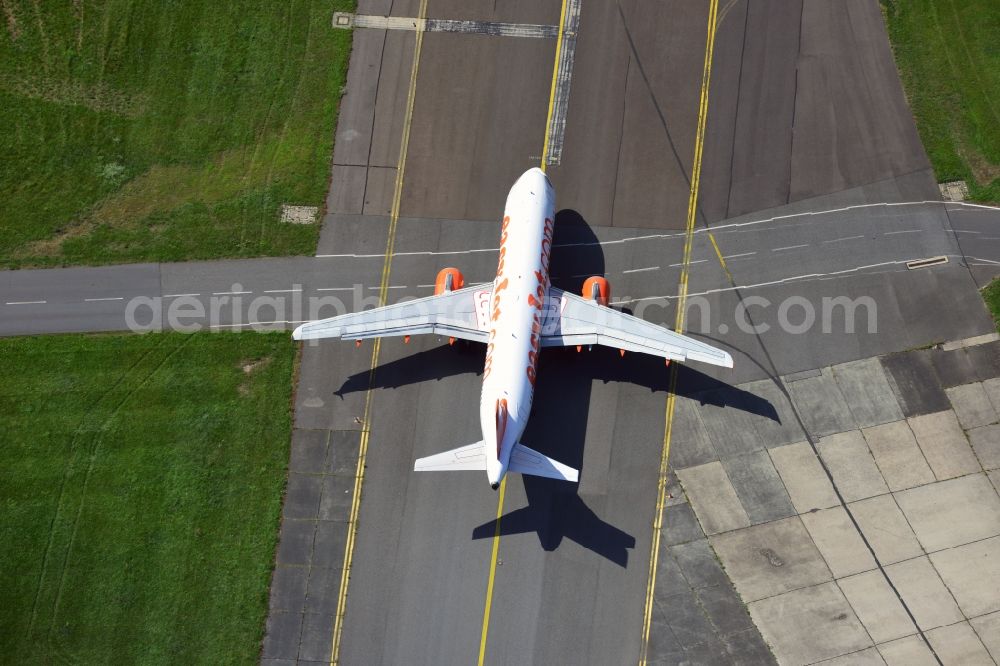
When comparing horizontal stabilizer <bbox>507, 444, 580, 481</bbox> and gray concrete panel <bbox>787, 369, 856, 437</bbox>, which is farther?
gray concrete panel <bbox>787, 369, 856, 437</bbox>

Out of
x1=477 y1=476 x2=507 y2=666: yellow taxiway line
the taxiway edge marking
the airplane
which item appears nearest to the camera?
the airplane

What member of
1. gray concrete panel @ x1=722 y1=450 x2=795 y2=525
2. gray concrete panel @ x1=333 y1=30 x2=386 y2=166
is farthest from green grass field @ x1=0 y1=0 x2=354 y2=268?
gray concrete panel @ x1=722 y1=450 x2=795 y2=525

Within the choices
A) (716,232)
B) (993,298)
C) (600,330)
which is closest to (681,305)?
(716,232)

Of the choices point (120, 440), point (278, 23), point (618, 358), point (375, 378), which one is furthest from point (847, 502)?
point (278, 23)

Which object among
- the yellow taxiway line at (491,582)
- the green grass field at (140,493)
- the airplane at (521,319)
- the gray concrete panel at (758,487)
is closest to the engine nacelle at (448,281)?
the airplane at (521,319)

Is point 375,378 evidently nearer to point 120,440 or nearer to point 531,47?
point 120,440

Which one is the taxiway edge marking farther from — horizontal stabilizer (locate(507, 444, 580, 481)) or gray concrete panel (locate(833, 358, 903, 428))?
gray concrete panel (locate(833, 358, 903, 428))
